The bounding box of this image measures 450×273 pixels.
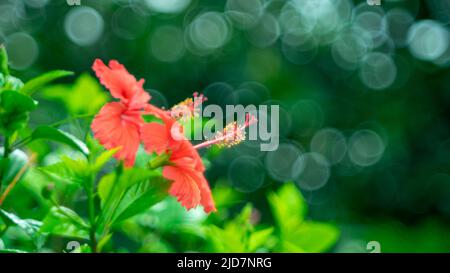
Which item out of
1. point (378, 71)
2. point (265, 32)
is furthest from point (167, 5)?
point (378, 71)

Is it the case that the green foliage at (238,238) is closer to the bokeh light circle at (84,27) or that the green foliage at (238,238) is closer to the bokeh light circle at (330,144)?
the bokeh light circle at (84,27)

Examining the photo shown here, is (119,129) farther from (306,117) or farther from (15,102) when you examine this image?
(306,117)

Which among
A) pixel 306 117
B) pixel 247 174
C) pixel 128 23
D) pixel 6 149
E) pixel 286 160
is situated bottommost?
pixel 6 149

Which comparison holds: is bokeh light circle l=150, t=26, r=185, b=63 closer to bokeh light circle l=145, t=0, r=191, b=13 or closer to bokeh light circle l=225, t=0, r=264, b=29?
bokeh light circle l=145, t=0, r=191, b=13

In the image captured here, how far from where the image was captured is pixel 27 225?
0.92 meters

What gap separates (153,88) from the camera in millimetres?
2453

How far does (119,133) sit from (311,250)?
49 centimetres

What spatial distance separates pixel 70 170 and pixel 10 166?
0.27 ft

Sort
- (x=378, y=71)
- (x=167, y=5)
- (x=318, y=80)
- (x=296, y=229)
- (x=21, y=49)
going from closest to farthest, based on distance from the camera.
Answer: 1. (x=296, y=229)
2. (x=21, y=49)
3. (x=167, y=5)
4. (x=318, y=80)
5. (x=378, y=71)

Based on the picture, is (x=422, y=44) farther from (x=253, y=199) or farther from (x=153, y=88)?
(x=153, y=88)

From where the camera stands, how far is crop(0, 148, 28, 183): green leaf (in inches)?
35.9

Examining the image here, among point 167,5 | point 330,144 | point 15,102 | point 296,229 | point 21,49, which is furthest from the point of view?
point 330,144

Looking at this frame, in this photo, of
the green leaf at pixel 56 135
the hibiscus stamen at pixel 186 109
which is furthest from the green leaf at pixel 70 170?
the hibiscus stamen at pixel 186 109
